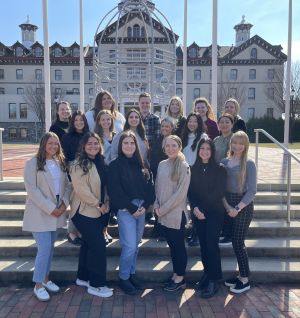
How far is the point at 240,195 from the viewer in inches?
157

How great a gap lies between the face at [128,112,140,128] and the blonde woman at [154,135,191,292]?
632 mm

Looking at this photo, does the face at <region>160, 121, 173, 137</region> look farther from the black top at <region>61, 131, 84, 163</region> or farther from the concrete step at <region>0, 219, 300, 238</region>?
the concrete step at <region>0, 219, 300, 238</region>

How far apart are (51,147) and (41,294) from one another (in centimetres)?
170

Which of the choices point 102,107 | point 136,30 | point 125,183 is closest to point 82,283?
point 125,183

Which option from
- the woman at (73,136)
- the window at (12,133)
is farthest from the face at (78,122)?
the window at (12,133)

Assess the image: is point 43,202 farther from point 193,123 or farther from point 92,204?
point 193,123

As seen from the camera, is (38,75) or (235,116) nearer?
(235,116)

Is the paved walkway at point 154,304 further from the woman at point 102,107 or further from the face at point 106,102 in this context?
the face at point 106,102

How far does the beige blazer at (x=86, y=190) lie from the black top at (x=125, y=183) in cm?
17

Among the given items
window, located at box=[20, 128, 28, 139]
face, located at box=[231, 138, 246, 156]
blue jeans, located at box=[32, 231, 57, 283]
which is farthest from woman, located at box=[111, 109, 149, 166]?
window, located at box=[20, 128, 28, 139]

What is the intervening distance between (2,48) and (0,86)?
525cm

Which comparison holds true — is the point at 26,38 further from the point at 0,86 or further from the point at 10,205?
the point at 10,205

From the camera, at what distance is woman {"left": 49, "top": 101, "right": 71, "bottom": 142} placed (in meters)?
4.74

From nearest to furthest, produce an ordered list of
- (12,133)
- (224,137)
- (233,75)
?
(224,137)
(12,133)
(233,75)
